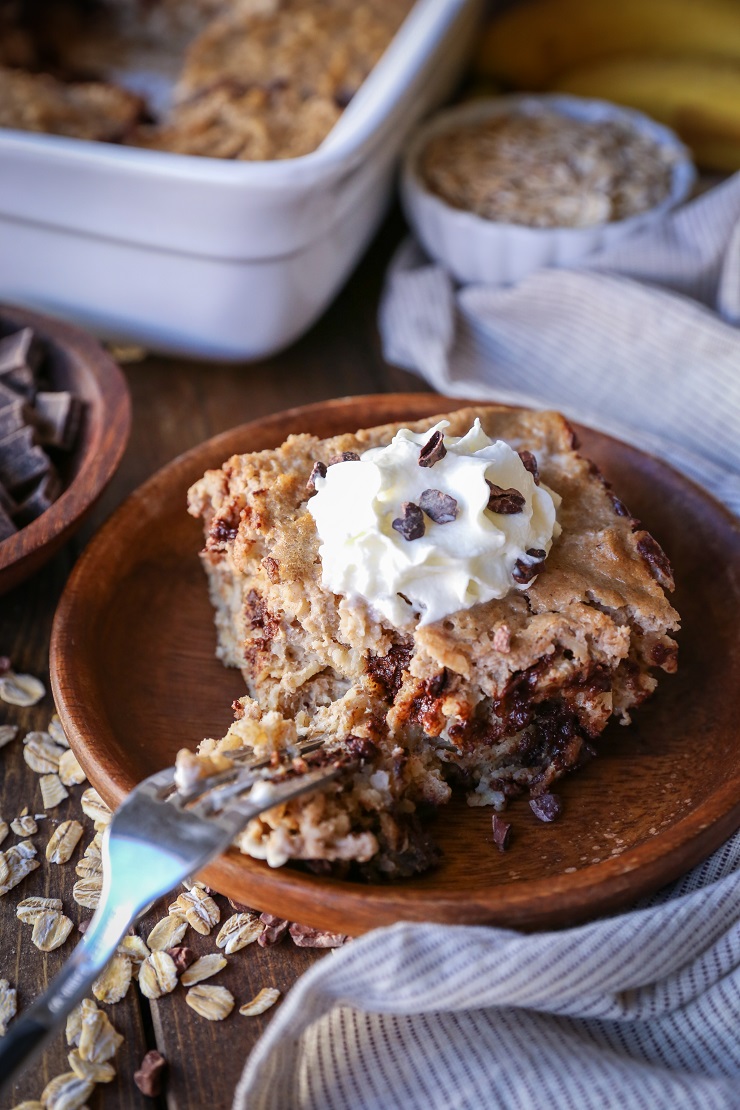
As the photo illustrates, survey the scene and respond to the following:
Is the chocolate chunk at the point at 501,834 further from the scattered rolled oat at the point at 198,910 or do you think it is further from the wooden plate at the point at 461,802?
the scattered rolled oat at the point at 198,910

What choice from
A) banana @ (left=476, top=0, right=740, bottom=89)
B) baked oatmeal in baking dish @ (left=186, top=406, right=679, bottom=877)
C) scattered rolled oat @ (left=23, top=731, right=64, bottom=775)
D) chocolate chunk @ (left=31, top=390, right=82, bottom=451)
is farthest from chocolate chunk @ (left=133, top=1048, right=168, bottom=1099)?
banana @ (left=476, top=0, right=740, bottom=89)

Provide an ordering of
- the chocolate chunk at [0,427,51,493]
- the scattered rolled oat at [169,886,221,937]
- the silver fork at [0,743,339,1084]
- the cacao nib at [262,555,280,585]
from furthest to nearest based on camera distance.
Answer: the chocolate chunk at [0,427,51,493], the cacao nib at [262,555,280,585], the scattered rolled oat at [169,886,221,937], the silver fork at [0,743,339,1084]

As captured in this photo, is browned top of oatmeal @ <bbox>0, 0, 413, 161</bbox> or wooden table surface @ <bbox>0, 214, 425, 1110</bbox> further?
browned top of oatmeal @ <bbox>0, 0, 413, 161</bbox>

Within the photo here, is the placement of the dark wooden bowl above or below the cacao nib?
below

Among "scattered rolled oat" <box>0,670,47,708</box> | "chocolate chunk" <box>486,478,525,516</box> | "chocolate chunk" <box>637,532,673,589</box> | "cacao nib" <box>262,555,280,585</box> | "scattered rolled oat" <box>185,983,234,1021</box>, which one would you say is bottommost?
"scattered rolled oat" <box>0,670,47,708</box>

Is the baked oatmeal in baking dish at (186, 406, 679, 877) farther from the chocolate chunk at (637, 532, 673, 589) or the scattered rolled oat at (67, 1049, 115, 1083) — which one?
the scattered rolled oat at (67, 1049, 115, 1083)

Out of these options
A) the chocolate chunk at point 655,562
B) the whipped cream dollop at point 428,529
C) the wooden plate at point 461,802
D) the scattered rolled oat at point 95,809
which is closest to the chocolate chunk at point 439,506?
the whipped cream dollop at point 428,529

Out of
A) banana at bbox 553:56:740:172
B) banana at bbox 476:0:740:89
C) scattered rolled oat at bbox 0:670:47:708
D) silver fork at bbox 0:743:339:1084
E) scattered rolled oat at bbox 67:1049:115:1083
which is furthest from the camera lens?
banana at bbox 476:0:740:89
